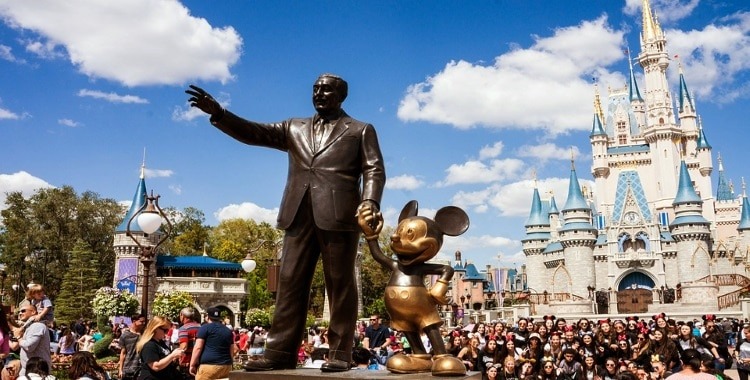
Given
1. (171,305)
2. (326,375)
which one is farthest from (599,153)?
(326,375)

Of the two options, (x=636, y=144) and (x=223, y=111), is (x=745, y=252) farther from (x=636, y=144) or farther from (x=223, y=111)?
(x=223, y=111)

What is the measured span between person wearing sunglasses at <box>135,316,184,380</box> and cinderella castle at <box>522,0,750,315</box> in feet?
127

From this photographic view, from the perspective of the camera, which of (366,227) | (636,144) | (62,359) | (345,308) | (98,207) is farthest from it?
(636,144)

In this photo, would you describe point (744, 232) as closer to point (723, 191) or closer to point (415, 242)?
point (723, 191)

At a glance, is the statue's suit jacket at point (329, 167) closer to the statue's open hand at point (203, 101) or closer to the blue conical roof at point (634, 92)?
the statue's open hand at point (203, 101)

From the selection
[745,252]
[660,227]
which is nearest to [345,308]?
[660,227]

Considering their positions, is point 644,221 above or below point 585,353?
above

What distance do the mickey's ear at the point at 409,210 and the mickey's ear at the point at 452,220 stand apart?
0.21m

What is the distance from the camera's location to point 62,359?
40.5ft

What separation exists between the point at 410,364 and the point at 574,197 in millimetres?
52329

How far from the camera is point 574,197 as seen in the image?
53.6m

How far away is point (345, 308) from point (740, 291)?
3864cm

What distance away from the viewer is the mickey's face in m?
4.33

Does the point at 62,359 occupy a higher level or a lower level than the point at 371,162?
lower
